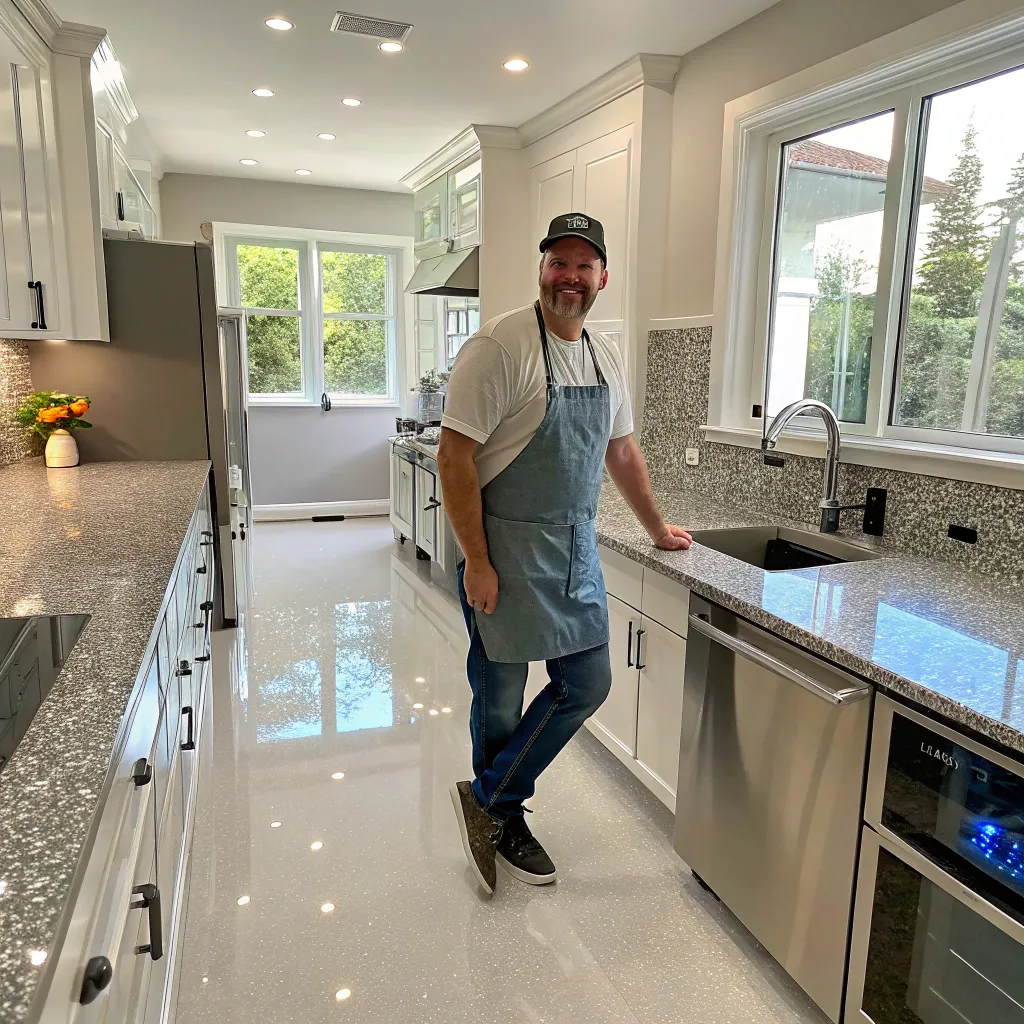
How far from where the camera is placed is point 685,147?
10.4 ft

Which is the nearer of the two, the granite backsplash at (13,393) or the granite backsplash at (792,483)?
the granite backsplash at (792,483)

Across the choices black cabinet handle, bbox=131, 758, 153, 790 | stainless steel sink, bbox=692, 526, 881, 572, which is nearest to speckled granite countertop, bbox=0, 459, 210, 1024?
black cabinet handle, bbox=131, 758, 153, 790

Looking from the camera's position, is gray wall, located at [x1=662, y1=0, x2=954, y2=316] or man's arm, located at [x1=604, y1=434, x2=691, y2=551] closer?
man's arm, located at [x1=604, y1=434, x2=691, y2=551]

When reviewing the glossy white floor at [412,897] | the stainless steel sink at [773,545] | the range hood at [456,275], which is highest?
the range hood at [456,275]

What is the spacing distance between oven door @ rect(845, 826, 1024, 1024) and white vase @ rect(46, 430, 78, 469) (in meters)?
3.17

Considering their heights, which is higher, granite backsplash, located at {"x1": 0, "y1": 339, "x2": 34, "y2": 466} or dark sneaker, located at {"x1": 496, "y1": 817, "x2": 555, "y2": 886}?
granite backsplash, located at {"x1": 0, "y1": 339, "x2": 34, "y2": 466}

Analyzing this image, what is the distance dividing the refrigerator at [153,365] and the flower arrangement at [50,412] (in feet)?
0.67

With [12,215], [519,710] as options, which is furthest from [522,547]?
[12,215]

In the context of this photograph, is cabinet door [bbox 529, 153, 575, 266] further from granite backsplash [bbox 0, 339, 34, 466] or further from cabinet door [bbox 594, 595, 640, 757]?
granite backsplash [bbox 0, 339, 34, 466]

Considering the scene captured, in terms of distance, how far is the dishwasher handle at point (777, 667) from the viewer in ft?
4.60

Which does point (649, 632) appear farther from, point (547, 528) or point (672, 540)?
point (547, 528)

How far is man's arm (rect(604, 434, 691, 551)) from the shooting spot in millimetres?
2113

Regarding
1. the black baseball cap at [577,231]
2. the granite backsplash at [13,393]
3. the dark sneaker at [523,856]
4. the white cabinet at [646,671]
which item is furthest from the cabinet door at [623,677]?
the granite backsplash at [13,393]

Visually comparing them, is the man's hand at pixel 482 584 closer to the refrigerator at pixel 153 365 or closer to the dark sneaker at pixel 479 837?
the dark sneaker at pixel 479 837
